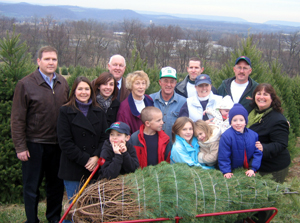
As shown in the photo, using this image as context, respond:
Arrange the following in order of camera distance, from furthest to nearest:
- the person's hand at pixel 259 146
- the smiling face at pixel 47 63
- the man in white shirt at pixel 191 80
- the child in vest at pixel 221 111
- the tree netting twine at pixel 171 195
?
the man in white shirt at pixel 191 80 → the child in vest at pixel 221 111 → the smiling face at pixel 47 63 → the person's hand at pixel 259 146 → the tree netting twine at pixel 171 195

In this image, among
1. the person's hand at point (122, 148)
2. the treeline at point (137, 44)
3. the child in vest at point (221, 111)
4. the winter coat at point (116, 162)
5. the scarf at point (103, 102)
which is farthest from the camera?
the treeline at point (137, 44)

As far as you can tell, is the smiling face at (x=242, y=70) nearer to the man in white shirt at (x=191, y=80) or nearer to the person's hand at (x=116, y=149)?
the man in white shirt at (x=191, y=80)

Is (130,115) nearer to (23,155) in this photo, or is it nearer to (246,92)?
(23,155)

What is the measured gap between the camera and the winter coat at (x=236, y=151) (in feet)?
10.2

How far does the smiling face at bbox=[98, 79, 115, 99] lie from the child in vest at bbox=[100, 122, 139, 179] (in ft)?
2.87

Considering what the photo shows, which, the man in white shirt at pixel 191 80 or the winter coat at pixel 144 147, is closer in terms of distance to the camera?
the winter coat at pixel 144 147

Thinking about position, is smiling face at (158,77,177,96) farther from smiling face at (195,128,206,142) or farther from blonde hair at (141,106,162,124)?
smiling face at (195,128,206,142)

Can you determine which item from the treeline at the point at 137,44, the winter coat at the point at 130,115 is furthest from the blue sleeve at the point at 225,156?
the treeline at the point at 137,44

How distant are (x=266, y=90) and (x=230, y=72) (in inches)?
141

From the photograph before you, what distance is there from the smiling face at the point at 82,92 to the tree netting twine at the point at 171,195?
3.85ft

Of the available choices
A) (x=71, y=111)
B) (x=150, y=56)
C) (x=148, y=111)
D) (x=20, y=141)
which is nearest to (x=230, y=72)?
(x=148, y=111)

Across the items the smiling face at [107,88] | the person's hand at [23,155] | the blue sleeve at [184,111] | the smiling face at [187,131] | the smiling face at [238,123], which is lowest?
the person's hand at [23,155]

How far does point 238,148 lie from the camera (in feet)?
10.3

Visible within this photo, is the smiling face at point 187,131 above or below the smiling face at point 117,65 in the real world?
below
